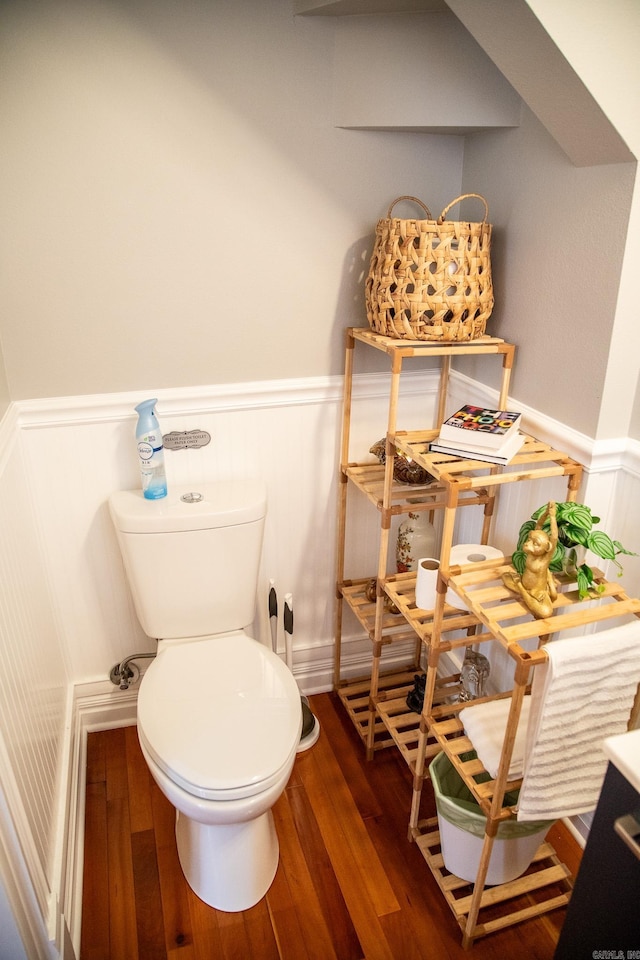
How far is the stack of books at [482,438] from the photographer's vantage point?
4.54 ft

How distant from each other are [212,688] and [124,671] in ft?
1.63

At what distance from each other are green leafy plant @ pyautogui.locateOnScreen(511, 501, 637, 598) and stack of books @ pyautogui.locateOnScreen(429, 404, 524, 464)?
162mm

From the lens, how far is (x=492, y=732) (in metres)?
1.40

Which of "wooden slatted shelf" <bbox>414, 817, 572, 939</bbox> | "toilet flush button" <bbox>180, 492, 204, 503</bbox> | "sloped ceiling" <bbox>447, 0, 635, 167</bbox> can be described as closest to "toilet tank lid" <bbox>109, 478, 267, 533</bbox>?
"toilet flush button" <bbox>180, 492, 204, 503</bbox>

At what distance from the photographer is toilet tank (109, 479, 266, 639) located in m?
1.65

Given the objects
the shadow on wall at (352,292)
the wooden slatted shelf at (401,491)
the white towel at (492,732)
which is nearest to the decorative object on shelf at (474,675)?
the white towel at (492,732)

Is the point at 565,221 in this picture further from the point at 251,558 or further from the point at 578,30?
the point at 251,558

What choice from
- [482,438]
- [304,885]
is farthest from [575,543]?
[304,885]

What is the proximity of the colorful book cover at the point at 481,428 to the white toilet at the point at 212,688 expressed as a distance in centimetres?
55

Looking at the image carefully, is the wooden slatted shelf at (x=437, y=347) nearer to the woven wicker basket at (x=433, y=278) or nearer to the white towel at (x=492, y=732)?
the woven wicker basket at (x=433, y=278)

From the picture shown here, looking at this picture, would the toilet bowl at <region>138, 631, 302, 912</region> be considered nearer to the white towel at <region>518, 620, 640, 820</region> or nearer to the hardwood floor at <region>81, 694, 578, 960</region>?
the hardwood floor at <region>81, 694, 578, 960</region>

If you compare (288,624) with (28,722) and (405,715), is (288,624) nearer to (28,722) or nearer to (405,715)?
(405,715)

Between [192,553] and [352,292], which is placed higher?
[352,292]

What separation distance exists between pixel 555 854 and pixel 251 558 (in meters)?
1.06
